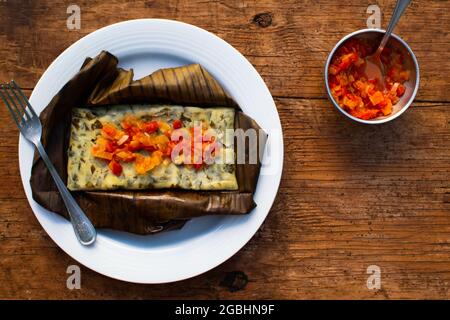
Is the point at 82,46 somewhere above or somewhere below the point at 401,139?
above

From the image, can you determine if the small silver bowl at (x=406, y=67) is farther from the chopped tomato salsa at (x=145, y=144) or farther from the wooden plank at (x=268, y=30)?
the chopped tomato salsa at (x=145, y=144)

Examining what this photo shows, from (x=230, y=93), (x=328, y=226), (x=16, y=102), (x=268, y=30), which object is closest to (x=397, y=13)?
(x=268, y=30)

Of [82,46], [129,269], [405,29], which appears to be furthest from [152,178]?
[405,29]

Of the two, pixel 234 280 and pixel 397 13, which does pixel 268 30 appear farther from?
pixel 234 280

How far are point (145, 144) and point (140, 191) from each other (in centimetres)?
23

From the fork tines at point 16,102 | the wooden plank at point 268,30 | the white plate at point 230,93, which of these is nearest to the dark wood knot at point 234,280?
the white plate at point 230,93

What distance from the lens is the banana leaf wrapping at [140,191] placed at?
2.28 meters

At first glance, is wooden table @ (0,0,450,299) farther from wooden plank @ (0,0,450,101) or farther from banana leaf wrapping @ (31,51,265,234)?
banana leaf wrapping @ (31,51,265,234)

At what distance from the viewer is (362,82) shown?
2.42 m

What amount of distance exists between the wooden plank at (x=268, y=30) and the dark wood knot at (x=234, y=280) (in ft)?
3.17

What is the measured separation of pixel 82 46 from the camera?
7.56 feet

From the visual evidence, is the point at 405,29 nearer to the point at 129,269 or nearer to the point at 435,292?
the point at 435,292

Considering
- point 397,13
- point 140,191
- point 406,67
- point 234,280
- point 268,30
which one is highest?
point 268,30

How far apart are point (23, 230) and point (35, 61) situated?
0.86 metres
